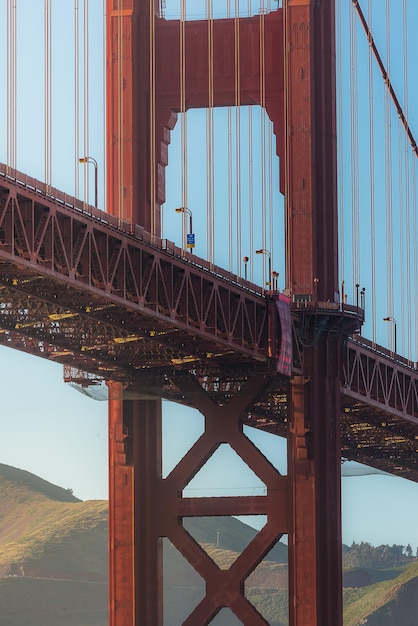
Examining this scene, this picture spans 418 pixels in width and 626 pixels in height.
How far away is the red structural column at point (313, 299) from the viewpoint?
5106cm

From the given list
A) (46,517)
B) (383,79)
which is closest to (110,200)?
(383,79)

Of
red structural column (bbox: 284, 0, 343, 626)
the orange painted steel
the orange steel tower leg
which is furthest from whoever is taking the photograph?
the orange steel tower leg

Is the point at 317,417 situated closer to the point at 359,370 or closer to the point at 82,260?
the point at 359,370

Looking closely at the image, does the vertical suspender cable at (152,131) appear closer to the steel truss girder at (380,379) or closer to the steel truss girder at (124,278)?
the steel truss girder at (124,278)

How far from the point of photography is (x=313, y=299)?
5219 centimetres

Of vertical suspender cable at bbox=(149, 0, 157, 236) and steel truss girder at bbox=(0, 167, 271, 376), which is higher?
vertical suspender cable at bbox=(149, 0, 157, 236)

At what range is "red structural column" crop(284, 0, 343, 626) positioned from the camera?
168 ft

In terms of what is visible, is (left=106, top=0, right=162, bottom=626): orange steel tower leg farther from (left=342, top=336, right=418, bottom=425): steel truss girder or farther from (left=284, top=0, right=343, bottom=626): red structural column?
(left=342, top=336, right=418, bottom=425): steel truss girder

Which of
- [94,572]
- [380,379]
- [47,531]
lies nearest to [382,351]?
[380,379]

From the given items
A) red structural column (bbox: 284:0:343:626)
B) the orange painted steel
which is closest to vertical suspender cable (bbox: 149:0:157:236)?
the orange painted steel

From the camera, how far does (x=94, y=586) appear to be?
159250 millimetres

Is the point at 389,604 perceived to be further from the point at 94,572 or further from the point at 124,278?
the point at 124,278

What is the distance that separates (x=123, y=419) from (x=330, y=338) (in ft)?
17.5

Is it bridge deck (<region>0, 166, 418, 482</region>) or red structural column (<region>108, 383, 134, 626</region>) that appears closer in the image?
bridge deck (<region>0, 166, 418, 482</region>)
